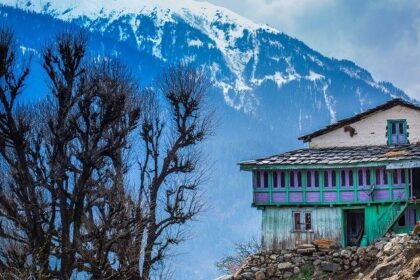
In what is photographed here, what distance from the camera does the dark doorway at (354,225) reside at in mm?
43938

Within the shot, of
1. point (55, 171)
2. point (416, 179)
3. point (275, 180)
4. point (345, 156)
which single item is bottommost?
point (55, 171)

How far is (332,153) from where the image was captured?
1786 inches

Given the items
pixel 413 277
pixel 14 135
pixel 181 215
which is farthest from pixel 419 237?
pixel 14 135

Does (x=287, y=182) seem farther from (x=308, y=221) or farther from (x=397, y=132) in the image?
(x=397, y=132)

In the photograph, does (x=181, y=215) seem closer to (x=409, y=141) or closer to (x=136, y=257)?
(x=136, y=257)

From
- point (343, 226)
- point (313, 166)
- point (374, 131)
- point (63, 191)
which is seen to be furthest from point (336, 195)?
point (63, 191)

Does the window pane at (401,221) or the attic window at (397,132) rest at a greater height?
the attic window at (397,132)

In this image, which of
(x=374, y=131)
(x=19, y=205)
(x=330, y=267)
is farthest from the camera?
(x=374, y=131)

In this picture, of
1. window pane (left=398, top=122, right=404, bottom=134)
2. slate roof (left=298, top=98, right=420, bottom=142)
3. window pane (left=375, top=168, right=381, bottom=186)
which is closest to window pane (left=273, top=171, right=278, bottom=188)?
window pane (left=375, top=168, right=381, bottom=186)

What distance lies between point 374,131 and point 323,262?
35.0ft

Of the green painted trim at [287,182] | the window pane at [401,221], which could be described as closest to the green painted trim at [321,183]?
the green painted trim at [287,182]

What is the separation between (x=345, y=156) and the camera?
44.1 m

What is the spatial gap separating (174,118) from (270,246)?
930 centimetres

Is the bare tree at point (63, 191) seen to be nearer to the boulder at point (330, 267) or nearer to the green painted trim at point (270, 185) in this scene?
the boulder at point (330, 267)
